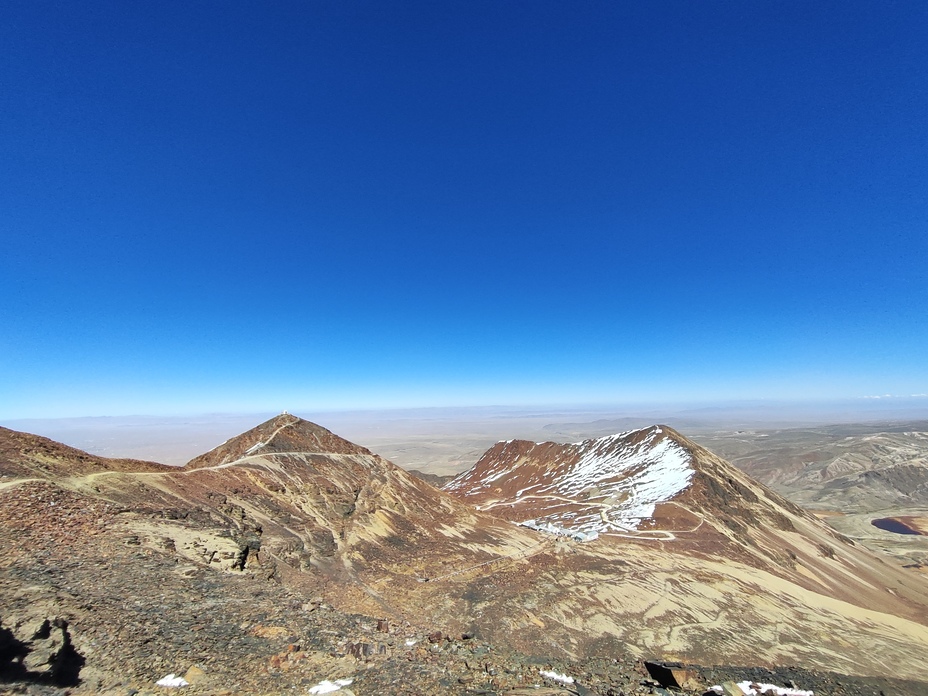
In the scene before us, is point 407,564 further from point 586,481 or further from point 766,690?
point 586,481

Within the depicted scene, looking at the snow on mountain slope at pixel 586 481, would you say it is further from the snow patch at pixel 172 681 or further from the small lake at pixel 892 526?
the small lake at pixel 892 526

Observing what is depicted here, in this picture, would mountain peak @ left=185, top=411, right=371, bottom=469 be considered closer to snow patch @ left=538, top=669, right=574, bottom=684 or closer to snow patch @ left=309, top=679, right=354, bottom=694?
snow patch @ left=309, top=679, right=354, bottom=694

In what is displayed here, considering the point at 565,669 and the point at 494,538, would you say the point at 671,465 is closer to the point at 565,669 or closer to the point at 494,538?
the point at 494,538

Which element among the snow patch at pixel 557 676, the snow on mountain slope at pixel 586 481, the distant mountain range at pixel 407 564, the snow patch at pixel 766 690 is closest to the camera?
the distant mountain range at pixel 407 564

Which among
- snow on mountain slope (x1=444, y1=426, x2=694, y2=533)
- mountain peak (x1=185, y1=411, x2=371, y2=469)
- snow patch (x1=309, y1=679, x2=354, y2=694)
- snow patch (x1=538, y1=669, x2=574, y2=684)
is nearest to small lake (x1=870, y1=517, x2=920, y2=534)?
snow on mountain slope (x1=444, y1=426, x2=694, y2=533)

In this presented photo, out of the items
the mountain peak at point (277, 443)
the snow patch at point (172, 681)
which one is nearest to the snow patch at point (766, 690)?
the snow patch at point (172, 681)

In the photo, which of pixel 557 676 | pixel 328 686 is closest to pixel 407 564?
pixel 557 676
